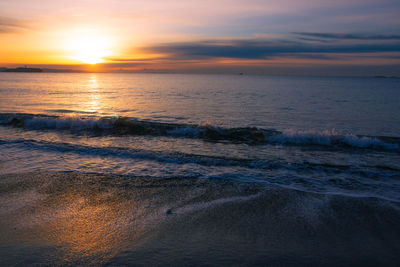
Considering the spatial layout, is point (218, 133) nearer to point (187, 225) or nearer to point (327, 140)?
point (327, 140)

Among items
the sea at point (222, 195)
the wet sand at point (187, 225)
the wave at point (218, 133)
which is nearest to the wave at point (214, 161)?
the sea at point (222, 195)

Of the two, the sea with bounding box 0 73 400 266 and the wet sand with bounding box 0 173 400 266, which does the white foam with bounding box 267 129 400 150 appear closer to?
the sea with bounding box 0 73 400 266

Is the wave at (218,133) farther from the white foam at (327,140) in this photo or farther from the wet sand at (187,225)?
the wet sand at (187,225)

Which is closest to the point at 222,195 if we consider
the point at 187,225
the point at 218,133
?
the point at 187,225

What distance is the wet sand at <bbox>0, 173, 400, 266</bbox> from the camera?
3.65 metres

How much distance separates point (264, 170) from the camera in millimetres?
8039

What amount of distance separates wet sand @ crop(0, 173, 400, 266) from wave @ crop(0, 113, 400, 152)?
684 centimetres

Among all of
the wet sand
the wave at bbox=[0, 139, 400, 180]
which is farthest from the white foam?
the wet sand

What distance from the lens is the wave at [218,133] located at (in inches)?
476

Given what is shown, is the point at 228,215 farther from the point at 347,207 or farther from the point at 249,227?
the point at 347,207

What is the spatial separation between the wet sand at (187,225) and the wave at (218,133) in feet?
22.4

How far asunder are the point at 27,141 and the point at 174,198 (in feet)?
29.3

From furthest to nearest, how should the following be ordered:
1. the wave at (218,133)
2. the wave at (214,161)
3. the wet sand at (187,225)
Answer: the wave at (218,133) < the wave at (214,161) < the wet sand at (187,225)

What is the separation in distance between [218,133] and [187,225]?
985 cm
